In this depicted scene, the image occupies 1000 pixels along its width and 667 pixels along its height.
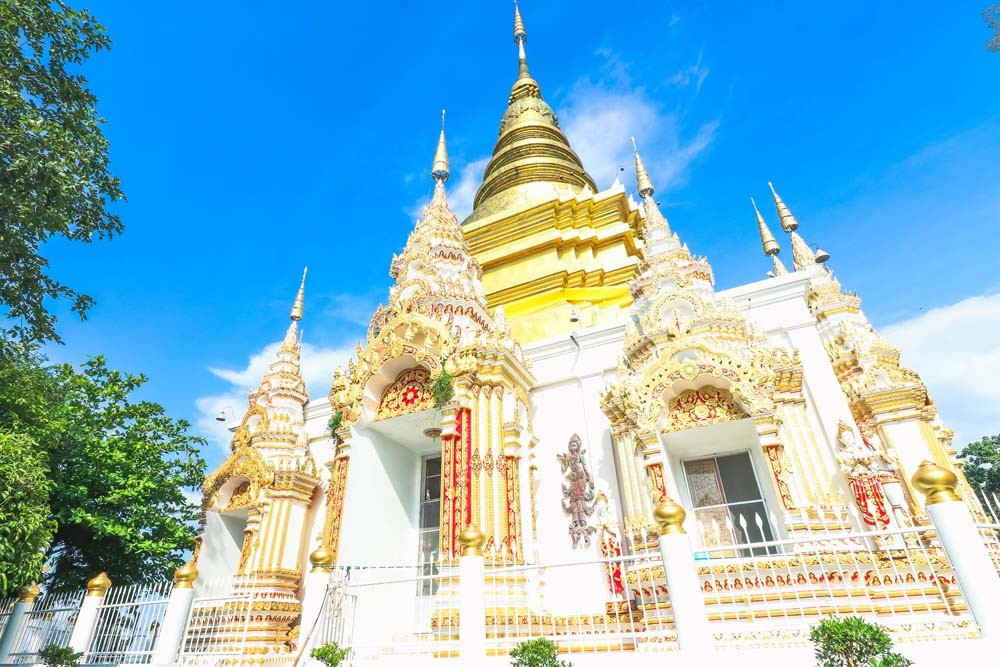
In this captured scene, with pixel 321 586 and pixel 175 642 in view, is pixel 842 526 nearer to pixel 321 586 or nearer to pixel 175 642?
pixel 321 586

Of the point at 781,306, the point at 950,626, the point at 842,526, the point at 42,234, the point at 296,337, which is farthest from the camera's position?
the point at 296,337

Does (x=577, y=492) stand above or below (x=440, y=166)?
below

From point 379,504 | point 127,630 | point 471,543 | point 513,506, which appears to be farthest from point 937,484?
point 127,630

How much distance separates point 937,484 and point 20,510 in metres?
10.2

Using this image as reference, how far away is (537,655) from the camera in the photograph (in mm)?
4871

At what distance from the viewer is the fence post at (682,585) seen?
454cm

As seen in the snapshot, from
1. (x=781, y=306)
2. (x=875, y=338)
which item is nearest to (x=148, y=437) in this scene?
(x=781, y=306)

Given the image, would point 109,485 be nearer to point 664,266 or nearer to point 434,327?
point 434,327

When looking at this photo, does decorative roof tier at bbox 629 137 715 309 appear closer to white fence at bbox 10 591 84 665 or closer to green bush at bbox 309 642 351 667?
green bush at bbox 309 642 351 667

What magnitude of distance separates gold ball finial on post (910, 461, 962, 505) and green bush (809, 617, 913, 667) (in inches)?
44.7

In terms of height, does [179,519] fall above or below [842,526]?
above

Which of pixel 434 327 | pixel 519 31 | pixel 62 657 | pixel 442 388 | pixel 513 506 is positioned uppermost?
pixel 519 31

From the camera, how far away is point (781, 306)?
9.72 metres

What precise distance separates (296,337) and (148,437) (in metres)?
4.15
